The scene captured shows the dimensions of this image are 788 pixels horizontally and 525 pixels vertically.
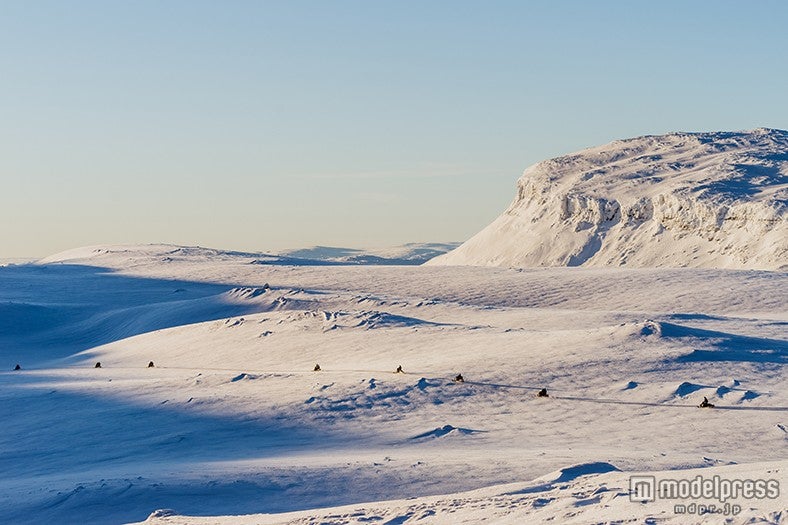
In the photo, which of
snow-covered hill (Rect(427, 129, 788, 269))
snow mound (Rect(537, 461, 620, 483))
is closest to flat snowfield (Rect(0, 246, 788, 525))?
snow mound (Rect(537, 461, 620, 483))

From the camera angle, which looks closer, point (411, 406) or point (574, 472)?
point (574, 472)

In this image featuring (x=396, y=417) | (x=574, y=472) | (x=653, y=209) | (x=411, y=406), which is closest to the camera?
(x=574, y=472)

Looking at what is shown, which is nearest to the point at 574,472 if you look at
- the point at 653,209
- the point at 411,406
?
the point at 411,406

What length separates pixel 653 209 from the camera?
3157 inches

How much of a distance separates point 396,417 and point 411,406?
0.80 meters

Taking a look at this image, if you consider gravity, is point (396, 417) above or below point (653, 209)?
below

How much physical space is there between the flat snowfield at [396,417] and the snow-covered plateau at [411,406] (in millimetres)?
73

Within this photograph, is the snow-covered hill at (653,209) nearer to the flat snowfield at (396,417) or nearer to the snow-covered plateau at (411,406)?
the snow-covered plateau at (411,406)

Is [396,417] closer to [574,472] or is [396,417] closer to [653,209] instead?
[574,472]

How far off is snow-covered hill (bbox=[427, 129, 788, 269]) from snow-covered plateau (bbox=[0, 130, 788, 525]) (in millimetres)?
22596

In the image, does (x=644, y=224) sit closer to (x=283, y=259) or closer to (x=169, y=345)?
(x=283, y=259)

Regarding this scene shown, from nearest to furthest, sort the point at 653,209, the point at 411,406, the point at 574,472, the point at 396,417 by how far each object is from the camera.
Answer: the point at 574,472, the point at 396,417, the point at 411,406, the point at 653,209

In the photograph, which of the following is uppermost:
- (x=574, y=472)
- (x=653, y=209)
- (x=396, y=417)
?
(x=653, y=209)

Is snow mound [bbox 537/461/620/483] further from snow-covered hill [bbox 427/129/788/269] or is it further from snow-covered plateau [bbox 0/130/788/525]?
snow-covered hill [bbox 427/129/788/269]
